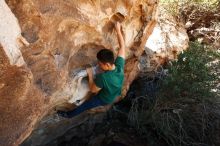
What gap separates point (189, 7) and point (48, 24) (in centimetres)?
534

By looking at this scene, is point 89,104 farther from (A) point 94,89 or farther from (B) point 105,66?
(B) point 105,66

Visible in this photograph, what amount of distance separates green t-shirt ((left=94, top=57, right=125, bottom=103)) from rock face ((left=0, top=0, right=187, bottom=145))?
20 centimetres

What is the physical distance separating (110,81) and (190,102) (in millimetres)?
2443

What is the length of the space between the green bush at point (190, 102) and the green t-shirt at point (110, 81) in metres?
1.99

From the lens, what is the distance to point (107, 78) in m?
4.69

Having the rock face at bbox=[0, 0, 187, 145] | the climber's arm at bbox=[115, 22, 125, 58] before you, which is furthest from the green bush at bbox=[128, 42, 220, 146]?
the climber's arm at bbox=[115, 22, 125, 58]

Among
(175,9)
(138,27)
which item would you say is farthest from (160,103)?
(175,9)

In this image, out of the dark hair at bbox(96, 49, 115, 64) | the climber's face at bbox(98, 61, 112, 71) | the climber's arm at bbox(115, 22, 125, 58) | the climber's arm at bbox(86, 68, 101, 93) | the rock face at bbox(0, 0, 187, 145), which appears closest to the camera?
the rock face at bbox(0, 0, 187, 145)

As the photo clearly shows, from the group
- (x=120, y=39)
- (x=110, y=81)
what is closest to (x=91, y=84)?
(x=110, y=81)

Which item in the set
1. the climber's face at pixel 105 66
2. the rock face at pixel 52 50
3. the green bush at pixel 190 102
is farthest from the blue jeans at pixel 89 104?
the green bush at pixel 190 102

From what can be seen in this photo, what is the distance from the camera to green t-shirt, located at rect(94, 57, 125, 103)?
4.70m

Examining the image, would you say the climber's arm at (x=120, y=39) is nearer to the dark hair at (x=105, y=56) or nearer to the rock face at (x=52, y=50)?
the rock face at (x=52, y=50)

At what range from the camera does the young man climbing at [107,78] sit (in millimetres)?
4587

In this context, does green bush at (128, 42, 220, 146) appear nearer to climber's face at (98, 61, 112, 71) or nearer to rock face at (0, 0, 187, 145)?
rock face at (0, 0, 187, 145)
